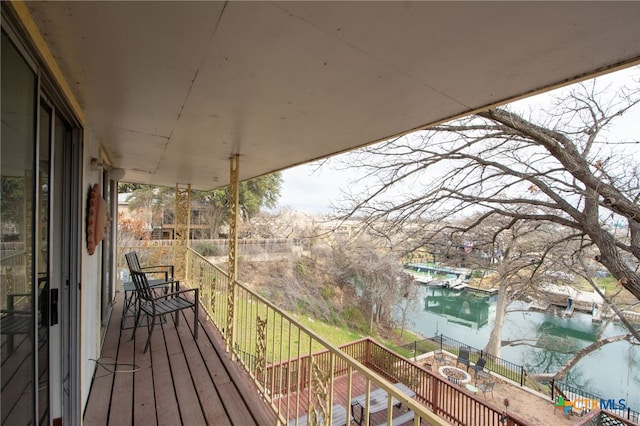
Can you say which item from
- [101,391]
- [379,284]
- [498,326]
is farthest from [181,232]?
[498,326]

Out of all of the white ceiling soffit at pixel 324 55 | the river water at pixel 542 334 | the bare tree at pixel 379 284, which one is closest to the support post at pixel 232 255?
the white ceiling soffit at pixel 324 55

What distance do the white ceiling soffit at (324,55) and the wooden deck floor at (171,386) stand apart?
6.56 feet

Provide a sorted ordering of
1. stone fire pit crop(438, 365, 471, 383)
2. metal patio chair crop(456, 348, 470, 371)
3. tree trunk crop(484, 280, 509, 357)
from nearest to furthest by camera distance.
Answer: stone fire pit crop(438, 365, 471, 383) → metal patio chair crop(456, 348, 470, 371) → tree trunk crop(484, 280, 509, 357)

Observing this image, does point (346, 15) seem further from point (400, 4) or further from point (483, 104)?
point (483, 104)

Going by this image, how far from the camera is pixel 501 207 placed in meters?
5.61

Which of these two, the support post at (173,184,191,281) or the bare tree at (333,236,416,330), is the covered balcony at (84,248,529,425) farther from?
the bare tree at (333,236,416,330)

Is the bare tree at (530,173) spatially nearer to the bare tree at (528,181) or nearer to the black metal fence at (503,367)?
the bare tree at (528,181)

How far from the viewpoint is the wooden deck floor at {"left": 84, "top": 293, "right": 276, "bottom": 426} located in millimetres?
1967

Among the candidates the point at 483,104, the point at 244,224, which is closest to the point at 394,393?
the point at 483,104

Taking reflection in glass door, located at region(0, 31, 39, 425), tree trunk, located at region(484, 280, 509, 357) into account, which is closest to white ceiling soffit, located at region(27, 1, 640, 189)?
reflection in glass door, located at region(0, 31, 39, 425)

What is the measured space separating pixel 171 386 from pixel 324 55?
2.62 m

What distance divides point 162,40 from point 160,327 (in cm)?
343

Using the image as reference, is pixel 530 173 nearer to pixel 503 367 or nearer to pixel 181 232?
pixel 181 232

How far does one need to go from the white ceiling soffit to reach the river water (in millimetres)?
9601
